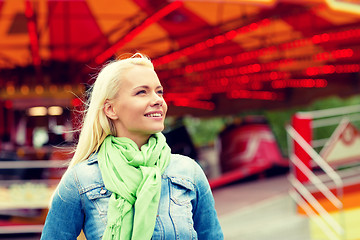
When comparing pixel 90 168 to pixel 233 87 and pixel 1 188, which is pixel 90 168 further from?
pixel 233 87

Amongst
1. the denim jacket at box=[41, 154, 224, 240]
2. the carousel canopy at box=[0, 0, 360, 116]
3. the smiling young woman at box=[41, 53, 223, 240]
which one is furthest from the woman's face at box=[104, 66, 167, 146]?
the carousel canopy at box=[0, 0, 360, 116]

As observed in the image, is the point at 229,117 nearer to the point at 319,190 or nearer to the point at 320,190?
the point at 319,190

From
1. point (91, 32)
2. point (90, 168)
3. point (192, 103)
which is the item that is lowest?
point (192, 103)

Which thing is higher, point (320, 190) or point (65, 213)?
point (65, 213)

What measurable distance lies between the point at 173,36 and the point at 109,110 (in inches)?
469

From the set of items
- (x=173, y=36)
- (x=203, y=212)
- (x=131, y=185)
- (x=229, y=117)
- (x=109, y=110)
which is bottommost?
(x=229, y=117)

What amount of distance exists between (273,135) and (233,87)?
51.6 ft

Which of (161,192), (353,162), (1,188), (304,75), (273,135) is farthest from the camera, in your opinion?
(304,75)

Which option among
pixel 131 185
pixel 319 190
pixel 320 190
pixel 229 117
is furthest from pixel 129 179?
pixel 229 117

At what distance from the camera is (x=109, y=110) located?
185 cm

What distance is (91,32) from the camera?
535 inches

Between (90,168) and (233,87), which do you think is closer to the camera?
(90,168)

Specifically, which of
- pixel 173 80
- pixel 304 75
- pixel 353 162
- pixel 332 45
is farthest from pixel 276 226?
pixel 304 75

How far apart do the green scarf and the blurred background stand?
0.43 meters
